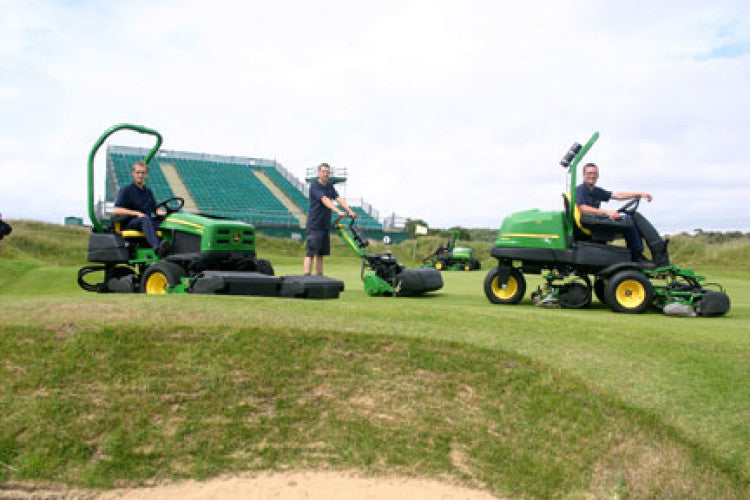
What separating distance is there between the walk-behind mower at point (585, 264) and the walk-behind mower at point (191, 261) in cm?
275

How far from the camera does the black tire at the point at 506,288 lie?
8961mm

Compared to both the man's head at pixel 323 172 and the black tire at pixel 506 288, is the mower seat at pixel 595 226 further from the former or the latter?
the man's head at pixel 323 172

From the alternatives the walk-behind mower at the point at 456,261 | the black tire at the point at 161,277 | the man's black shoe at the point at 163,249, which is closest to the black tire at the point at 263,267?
the black tire at the point at 161,277

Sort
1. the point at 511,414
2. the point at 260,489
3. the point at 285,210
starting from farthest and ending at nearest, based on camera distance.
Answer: the point at 285,210
the point at 511,414
the point at 260,489

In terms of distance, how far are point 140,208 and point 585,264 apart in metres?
6.29

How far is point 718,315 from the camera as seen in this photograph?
7648mm

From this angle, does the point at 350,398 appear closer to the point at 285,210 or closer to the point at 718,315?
the point at 718,315

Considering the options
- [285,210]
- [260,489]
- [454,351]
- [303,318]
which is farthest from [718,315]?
[285,210]

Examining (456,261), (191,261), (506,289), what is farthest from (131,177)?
(506,289)

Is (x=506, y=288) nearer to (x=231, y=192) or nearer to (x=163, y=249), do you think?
(x=163, y=249)

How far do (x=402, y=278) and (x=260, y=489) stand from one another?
6041mm

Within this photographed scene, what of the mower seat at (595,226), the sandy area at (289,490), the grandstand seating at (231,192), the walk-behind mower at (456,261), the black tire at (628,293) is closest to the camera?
the sandy area at (289,490)

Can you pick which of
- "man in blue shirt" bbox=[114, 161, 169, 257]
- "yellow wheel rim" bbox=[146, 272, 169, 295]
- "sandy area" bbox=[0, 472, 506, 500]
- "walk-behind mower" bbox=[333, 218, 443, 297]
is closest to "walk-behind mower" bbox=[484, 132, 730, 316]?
"walk-behind mower" bbox=[333, 218, 443, 297]

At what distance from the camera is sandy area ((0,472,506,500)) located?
380cm
